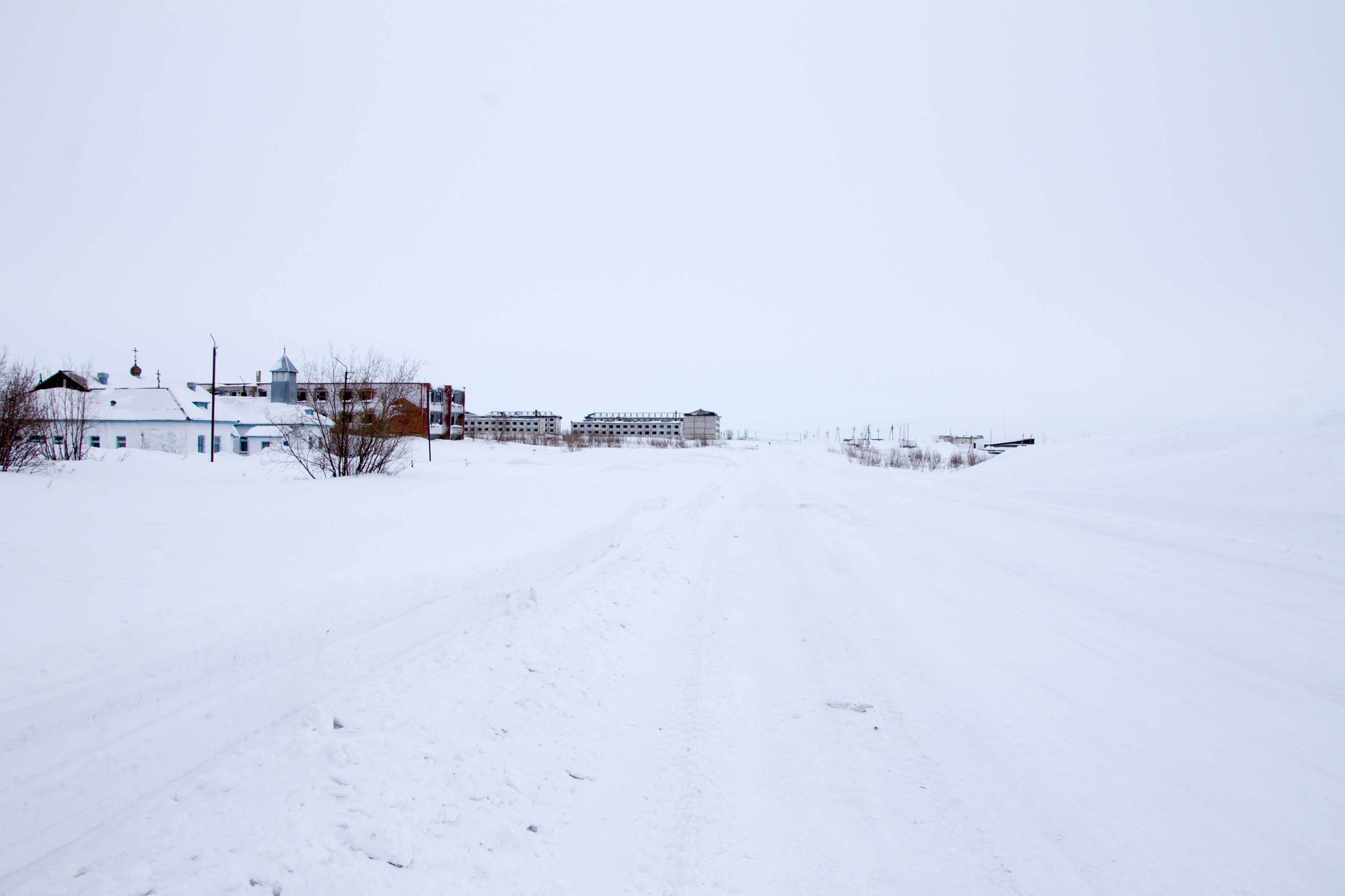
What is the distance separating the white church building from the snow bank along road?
38376 millimetres

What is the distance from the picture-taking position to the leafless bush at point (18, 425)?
14.6 metres

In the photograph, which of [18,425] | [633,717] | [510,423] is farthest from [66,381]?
[510,423]

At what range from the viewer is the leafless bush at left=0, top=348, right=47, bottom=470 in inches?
577

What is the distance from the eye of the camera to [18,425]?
15469 millimetres

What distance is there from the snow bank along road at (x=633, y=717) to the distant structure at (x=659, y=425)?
145 metres

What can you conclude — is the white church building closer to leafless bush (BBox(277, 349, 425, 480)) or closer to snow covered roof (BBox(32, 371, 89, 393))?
snow covered roof (BBox(32, 371, 89, 393))

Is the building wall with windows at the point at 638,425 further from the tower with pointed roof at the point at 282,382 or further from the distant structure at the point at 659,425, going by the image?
the tower with pointed roof at the point at 282,382

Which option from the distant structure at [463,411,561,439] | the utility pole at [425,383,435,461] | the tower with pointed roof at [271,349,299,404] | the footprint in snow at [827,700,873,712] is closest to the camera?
the footprint in snow at [827,700,873,712]

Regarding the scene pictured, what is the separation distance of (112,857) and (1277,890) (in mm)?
5121

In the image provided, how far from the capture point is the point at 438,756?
3.80 metres

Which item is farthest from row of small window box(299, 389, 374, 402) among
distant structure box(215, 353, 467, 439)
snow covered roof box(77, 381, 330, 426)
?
snow covered roof box(77, 381, 330, 426)

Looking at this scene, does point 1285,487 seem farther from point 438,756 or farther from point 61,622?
point 61,622

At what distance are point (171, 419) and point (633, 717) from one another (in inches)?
2020

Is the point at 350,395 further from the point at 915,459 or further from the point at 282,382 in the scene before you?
the point at 282,382
